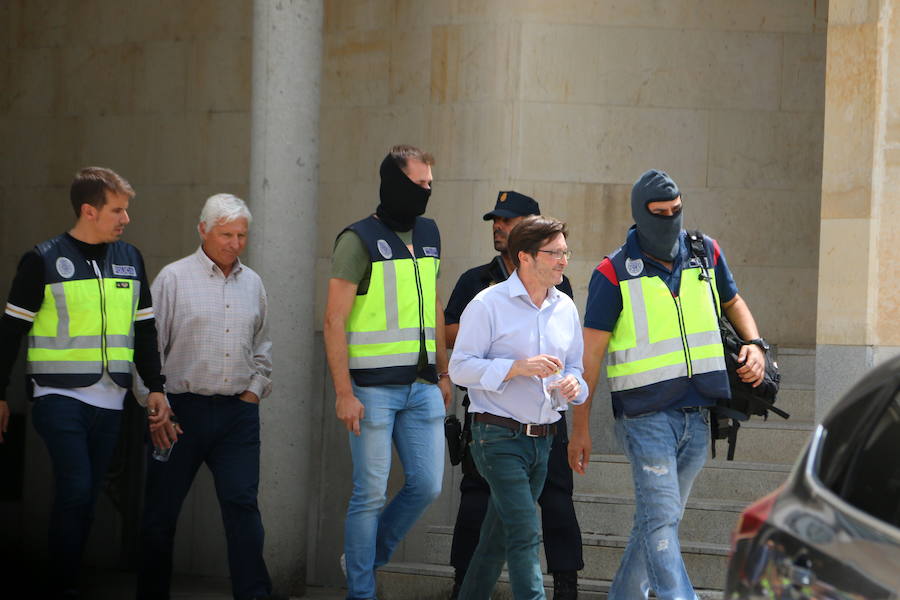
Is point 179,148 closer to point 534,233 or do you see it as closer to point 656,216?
point 534,233

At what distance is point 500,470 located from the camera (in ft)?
18.2

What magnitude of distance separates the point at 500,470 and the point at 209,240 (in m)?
1.99

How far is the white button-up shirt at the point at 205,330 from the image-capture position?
6566 mm

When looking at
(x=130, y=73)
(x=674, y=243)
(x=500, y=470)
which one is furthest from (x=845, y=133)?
(x=130, y=73)

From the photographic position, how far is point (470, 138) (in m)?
9.09

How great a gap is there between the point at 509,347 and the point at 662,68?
4030 mm

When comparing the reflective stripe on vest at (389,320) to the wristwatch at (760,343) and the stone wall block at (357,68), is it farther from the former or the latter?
the stone wall block at (357,68)

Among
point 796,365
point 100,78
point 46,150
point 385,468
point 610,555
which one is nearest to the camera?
point 385,468

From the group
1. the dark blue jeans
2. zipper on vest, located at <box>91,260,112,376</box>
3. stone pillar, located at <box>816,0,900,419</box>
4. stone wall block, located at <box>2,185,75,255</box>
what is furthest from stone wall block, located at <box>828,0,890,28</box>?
stone wall block, located at <box>2,185,75,255</box>

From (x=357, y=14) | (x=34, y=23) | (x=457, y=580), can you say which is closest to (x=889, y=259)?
(x=457, y=580)

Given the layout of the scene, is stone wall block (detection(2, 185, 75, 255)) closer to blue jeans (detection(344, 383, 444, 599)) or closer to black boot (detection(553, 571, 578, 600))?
blue jeans (detection(344, 383, 444, 599))

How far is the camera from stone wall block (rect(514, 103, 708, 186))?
9.05m

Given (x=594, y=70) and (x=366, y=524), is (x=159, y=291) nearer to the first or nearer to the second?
(x=366, y=524)

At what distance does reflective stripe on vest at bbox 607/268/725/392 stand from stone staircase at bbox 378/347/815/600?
69.0 inches
